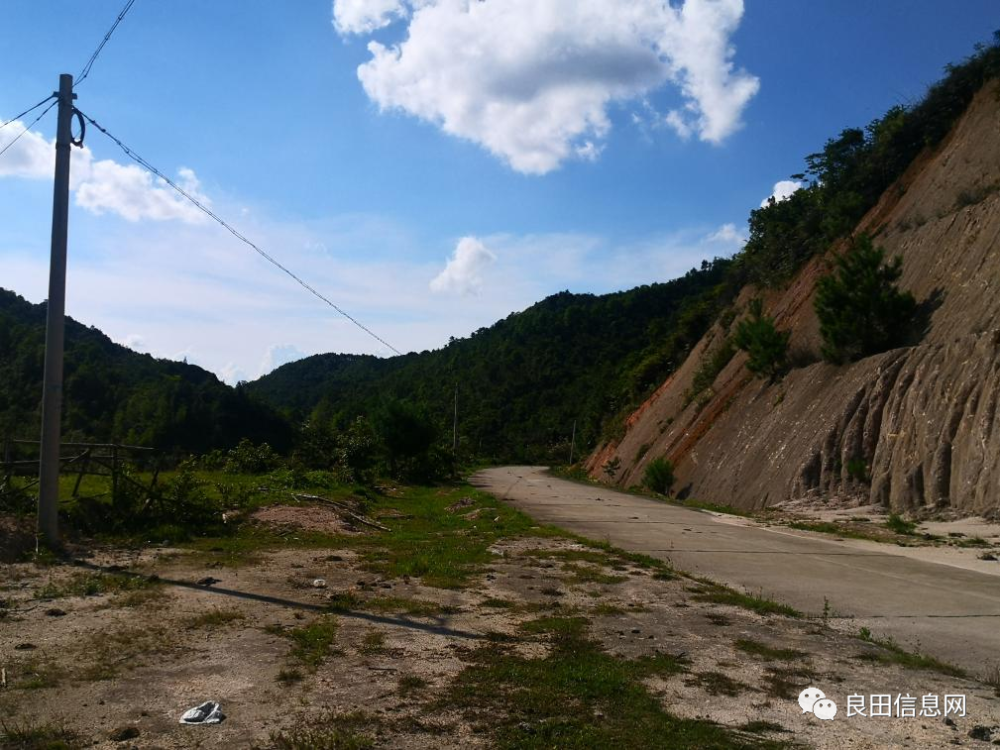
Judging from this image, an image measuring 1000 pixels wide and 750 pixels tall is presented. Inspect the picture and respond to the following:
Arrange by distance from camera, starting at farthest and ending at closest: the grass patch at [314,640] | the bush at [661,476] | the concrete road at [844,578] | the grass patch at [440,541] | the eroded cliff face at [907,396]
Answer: the bush at [661,476] → the eroded cliff face at [907,396] → the grass patch at [440,541] → the concrete road at [844,578] → the grass patch at [314,640]

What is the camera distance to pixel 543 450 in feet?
319

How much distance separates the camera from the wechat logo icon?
5.20 metres

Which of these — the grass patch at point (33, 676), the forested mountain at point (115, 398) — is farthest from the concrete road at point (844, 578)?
the forested mountain at point (115, 398)

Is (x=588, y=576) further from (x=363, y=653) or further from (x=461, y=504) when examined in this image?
(x=461, y=504)

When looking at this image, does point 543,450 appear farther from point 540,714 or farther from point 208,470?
point 540,714

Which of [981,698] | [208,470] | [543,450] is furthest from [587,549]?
[543,450]

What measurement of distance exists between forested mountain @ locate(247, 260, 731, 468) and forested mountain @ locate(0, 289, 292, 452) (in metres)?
23.5

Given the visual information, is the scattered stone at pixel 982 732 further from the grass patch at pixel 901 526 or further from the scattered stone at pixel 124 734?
the grass patch at pixel 901 526

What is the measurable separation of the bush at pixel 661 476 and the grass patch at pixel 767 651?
3027cm

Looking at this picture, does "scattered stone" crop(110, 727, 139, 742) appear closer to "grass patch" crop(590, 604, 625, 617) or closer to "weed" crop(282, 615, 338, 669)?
"weed" crop(282, 615, 338, 669)

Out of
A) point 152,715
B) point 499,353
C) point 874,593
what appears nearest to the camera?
point 152,715

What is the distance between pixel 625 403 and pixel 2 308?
A: 4774cm

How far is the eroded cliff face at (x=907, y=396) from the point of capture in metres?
19.2

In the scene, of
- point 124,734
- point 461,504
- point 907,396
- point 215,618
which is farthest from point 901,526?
point 124,734
